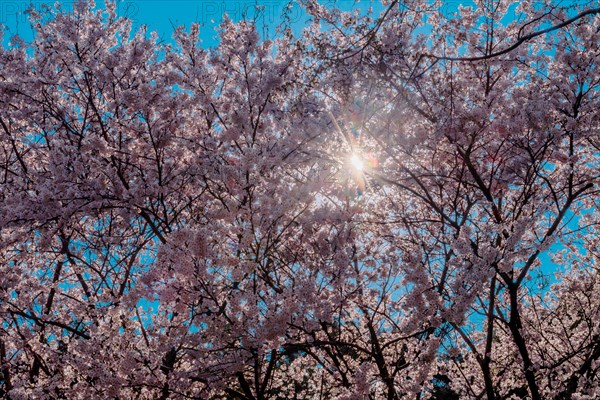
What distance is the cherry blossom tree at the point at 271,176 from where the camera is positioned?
6492mm

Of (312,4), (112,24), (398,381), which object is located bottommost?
(398,381)

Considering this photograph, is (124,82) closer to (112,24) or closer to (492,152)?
(112,24)

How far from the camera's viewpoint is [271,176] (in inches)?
308

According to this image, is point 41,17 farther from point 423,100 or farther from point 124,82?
point 423,100

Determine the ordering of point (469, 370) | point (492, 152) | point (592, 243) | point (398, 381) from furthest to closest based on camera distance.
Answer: point (469, 370), point (592, 243), point (492, 152), point (398, 381)

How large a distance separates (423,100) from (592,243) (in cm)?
542

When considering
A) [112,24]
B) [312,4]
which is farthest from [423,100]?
[112,24]

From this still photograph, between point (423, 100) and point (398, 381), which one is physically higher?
point (423, 100)

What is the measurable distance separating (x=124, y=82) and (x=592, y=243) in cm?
974

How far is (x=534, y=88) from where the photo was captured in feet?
27.2

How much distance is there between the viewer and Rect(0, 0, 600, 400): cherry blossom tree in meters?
6.49

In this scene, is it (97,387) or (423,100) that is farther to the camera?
(423,100)

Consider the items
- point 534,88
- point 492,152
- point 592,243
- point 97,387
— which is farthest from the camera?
point 592,243

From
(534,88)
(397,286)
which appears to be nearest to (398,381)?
(397,286)
